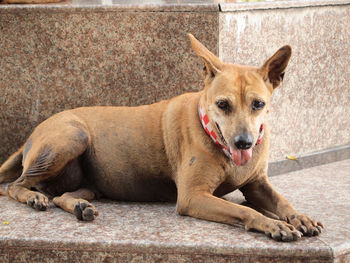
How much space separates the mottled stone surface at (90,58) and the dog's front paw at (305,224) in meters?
1.69

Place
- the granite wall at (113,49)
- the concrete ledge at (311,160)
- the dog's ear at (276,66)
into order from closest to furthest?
the dog's ear at (276,66) < the granite wall at (113,49) < the concrete ledge at (311,160)

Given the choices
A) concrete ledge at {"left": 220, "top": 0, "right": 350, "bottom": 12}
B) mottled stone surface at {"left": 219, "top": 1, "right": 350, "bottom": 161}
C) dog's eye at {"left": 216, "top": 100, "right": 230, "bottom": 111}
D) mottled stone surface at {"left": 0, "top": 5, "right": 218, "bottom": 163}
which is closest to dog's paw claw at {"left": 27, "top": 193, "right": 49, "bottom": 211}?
mottled stone surface at {"left": 0, "top": 5, "right": 218, "bottom": 163}

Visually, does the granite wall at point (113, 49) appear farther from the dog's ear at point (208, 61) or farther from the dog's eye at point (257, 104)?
the dog's eye at point (257, 104)

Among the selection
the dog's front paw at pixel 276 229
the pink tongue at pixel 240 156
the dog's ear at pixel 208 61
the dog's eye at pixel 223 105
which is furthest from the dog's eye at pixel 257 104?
the dog's front paw at pixel 276 229

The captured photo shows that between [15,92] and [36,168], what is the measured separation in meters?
1.08

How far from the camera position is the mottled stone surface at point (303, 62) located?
4.82 meters

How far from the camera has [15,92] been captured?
16.1ft

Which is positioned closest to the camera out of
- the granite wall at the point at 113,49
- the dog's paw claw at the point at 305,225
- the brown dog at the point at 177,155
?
the dog's paw claw at the point at 305,225

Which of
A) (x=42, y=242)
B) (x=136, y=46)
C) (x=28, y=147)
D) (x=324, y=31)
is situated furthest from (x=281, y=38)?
(x=42, y=242)

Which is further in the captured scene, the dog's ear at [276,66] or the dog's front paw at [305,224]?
the dog's ear at [276,66]

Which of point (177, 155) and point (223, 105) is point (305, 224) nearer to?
point (223, 105)

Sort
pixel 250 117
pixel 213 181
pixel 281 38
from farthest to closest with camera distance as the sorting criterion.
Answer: pixel 281 38 < pixel 213 181 < pixel 250 117

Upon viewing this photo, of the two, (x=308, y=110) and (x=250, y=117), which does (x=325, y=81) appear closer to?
(x=308, y=110)

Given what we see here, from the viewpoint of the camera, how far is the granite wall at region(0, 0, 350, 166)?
4.76 meters
